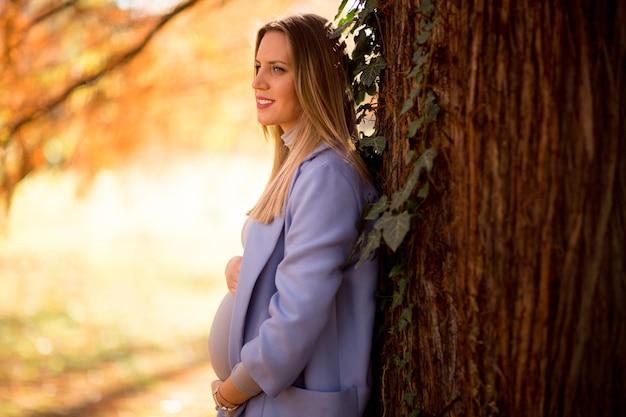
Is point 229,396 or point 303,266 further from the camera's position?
point 229,396

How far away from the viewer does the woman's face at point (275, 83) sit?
7.77 feet

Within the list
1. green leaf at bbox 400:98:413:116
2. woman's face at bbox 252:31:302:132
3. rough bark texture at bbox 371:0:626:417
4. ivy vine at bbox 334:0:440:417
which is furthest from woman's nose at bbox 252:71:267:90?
rough bark texture at bbox 371:0:626:417

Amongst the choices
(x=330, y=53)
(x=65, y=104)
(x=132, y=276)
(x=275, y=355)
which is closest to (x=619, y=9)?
(x=330, y=53)

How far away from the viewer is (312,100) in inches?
92.4

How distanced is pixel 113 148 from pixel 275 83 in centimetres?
345

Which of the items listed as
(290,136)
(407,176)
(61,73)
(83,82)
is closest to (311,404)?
(407,176)

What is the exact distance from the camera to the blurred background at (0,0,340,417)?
5082 millimetres

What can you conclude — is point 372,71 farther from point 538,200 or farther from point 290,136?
point 538,200

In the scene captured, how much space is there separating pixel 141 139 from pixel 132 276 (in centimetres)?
495

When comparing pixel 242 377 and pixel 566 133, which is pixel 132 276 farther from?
pixel 566 133

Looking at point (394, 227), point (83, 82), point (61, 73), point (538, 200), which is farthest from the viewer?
point (61, 73)

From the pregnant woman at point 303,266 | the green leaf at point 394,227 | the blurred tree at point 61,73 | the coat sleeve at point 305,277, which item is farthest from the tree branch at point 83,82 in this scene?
the green leaf at point 394,227

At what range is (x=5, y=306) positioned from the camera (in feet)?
27.7

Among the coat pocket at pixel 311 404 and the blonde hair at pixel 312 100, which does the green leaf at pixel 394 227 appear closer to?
the blonde hair at pixel 312 100
